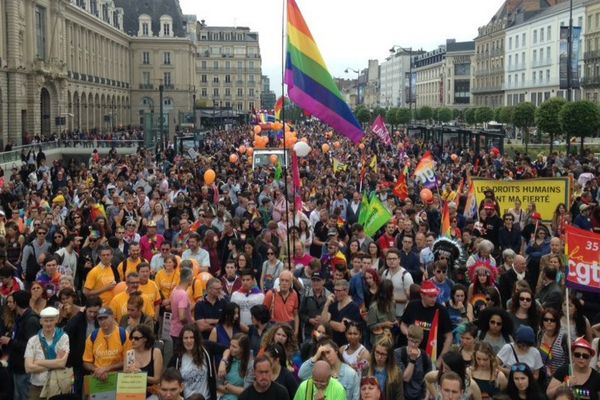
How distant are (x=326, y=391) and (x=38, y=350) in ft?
9.40

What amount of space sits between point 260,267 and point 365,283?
255 centimetres

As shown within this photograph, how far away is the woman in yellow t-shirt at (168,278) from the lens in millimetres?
9914

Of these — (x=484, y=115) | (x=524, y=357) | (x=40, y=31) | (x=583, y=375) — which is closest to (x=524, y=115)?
(x=484, y=115)

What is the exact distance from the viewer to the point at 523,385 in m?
6.47

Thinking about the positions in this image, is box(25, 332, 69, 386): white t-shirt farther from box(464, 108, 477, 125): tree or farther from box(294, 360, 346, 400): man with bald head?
box(464, 108, 477, 125): tree

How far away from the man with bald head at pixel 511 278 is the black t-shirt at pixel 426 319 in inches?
85.6

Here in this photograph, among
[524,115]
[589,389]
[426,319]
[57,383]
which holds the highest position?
[524,115]

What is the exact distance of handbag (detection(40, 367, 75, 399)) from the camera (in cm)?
755

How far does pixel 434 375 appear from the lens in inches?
266

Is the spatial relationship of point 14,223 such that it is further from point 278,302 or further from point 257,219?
point 278,302

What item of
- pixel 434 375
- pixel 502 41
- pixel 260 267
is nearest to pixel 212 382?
pixel 434 375

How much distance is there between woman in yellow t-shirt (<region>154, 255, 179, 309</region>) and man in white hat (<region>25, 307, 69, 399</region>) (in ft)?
7.67

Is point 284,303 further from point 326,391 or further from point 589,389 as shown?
point 589,389

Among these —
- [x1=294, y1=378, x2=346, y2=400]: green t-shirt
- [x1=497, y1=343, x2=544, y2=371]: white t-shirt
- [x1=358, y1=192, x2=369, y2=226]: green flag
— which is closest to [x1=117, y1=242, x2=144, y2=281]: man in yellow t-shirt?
[x1=294, y1=378, x2=346, y2=400]: green t-shirt
